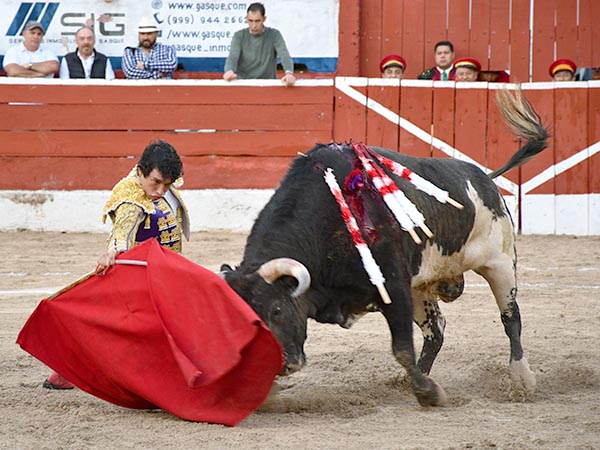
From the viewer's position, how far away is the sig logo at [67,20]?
9.89 meters

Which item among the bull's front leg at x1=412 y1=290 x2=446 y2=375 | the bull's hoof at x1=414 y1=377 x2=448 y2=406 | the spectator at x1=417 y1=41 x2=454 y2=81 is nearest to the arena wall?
the spectator at x1=417 y1=41 x2=454 y2=81

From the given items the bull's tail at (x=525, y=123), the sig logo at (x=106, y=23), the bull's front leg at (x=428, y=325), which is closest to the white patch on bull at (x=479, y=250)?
the bull's front leg at (x=428, y=325)

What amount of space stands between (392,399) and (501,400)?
436 mm

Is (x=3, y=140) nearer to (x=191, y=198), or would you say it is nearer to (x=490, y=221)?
(x=191, y=198)

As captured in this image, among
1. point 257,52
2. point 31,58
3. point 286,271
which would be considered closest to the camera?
point 286,271

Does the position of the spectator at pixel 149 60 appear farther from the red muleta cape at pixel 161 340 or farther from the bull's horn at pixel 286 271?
the bull's horn at pixel 286 271

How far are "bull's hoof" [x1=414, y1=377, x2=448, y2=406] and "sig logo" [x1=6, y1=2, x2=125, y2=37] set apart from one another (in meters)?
6.59

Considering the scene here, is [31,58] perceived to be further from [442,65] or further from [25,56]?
[442,65]

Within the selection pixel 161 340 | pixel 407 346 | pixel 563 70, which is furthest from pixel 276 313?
pixel 563 70

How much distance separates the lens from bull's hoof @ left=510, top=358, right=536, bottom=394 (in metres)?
4.49

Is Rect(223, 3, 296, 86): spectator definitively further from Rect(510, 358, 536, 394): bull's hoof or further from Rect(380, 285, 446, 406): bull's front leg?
Rect(380, 285, 446, 406): bull's front leg

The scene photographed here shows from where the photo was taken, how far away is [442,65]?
9.72m

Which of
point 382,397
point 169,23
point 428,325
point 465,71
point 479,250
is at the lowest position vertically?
point 382,397

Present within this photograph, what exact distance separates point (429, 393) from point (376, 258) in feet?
1.79
